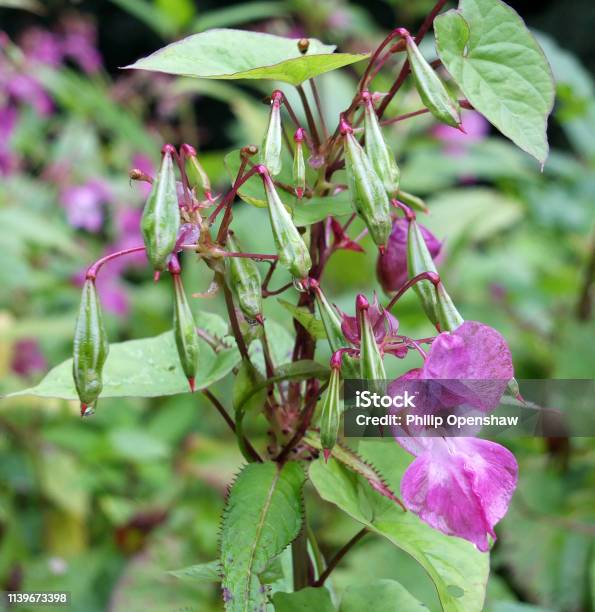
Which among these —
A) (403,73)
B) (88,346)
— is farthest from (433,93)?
(88,346)

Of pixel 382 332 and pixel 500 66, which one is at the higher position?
pixel 500 66

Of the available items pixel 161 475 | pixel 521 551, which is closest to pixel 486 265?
pixel 521 551

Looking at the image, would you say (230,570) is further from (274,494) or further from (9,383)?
(9,383)

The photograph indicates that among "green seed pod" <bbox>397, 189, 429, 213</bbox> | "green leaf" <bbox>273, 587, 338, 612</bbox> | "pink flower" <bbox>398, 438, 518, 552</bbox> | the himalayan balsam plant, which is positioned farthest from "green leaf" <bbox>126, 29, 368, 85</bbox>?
"green leaf" <bbox>273, 587, 338, 612</bbox>

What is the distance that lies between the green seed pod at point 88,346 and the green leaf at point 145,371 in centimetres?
7

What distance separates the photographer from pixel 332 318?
1.50 feet

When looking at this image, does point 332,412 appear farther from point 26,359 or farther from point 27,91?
point 27,91

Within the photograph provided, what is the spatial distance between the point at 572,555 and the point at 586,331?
15.0 inches

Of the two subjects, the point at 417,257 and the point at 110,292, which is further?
the point at 110,292

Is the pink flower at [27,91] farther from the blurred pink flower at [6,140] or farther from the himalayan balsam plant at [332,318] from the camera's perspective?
the himalayan balsam plant at [332,318]

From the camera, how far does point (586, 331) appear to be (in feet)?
4.36

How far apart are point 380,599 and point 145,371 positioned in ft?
0.80

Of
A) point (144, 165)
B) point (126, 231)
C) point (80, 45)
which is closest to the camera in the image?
point (126, 231)

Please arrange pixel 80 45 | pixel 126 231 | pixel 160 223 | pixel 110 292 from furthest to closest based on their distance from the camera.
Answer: pixel 80 45 → pixel 126 231 → pixel 110 292 → pixel 160 223
